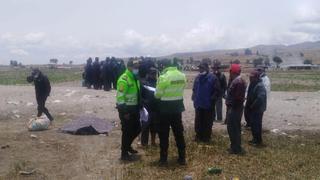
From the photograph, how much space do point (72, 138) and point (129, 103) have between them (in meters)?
2.96

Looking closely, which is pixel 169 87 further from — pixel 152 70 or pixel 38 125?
pixel 38 125

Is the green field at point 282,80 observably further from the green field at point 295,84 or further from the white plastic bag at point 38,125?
the white plastic bag at point 38,125

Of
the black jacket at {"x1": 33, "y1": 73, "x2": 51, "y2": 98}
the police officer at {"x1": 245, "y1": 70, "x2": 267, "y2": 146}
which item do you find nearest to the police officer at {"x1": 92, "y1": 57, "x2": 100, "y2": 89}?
the black jacket at {"x1": 33, "y1": 73, "x2": 51, "y2": 98}

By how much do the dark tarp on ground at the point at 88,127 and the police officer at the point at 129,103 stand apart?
285 cm

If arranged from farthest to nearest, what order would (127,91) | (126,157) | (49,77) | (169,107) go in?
(49,77) → (126,157) → (127,91) → (169,107)

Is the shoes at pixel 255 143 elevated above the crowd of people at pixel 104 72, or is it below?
below

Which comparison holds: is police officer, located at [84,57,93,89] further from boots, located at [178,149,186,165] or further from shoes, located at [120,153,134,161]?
boots, located at [178,149,186,165]

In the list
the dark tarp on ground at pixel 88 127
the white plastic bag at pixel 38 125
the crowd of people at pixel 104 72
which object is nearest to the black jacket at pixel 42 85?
the white plastic bag at pixel 38 125

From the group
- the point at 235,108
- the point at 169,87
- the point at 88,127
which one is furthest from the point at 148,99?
the point at 88,127

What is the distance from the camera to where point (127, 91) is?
927cm

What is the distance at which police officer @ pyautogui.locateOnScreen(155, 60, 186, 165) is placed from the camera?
29.4ft

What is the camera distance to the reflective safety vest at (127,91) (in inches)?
364

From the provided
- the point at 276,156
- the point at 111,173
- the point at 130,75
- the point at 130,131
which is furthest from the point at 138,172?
the point at 276,156

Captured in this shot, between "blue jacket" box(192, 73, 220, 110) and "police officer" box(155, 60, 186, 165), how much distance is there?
1971 millimetres
